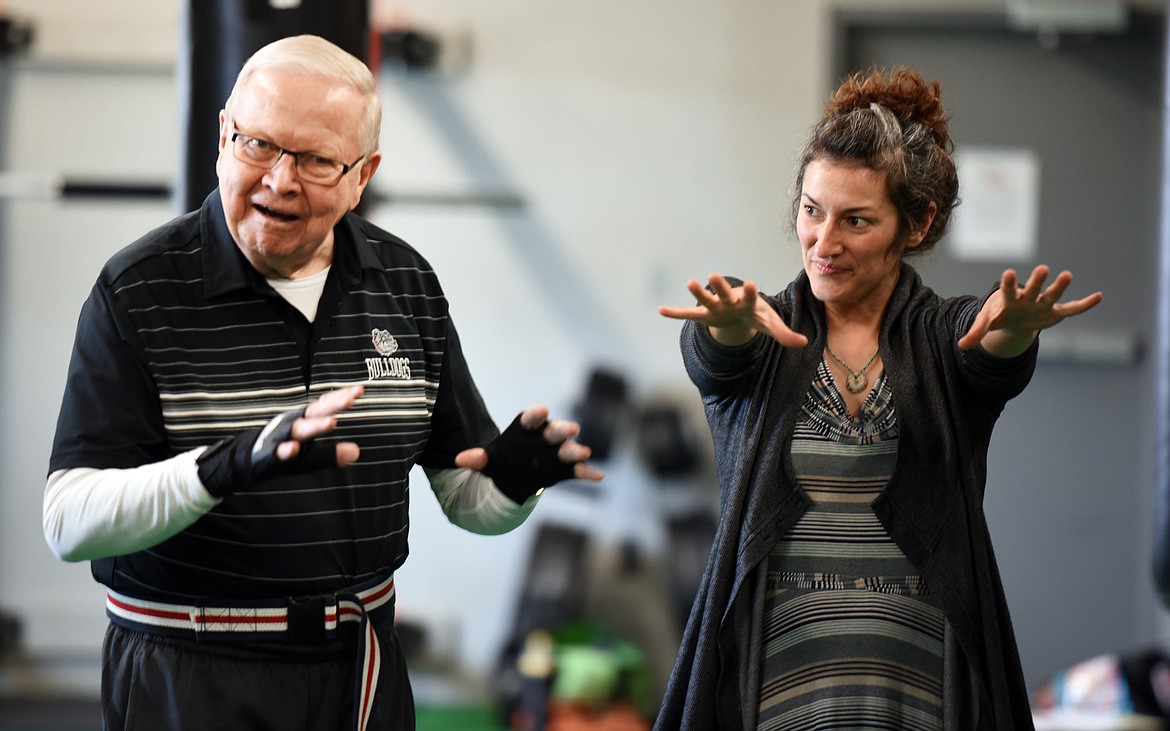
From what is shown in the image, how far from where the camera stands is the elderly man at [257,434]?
59.4 inches

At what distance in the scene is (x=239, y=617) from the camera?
1.60m

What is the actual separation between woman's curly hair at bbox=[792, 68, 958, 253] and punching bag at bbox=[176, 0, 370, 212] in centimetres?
90

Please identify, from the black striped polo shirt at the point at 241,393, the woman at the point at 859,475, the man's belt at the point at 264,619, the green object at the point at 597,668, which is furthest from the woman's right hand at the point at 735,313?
the green object at the point at 597,668

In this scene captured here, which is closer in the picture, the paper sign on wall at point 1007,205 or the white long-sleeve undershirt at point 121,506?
the white long-sleeve undershirt at point 121,506

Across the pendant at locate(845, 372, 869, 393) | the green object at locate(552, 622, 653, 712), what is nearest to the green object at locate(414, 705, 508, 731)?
the green object at locate(552, 622, 653, 712)

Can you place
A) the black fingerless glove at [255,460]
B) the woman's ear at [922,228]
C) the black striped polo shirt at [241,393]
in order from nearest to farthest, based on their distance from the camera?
the black fingerless glove at [255,460]
the black striped polo shirt at [241,393]
the woman's ear at [922,228]

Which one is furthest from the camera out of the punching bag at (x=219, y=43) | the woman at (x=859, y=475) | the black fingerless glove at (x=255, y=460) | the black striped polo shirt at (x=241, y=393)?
the punching bag at (x=219, y=43)

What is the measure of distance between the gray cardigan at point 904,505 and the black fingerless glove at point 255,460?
56cm

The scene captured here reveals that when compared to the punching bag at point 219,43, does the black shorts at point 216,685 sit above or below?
below

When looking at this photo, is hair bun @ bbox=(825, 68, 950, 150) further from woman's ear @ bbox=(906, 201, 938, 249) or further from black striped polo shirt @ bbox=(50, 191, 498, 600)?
black striped polo shirt @ bbox=(50, 191, 498, 600)

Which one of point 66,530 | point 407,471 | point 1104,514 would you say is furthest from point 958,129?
point 66,530

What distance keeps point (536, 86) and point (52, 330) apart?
1954 millimetres

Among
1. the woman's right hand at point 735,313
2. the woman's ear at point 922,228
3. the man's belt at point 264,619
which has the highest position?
the woman's ear at point 922,228

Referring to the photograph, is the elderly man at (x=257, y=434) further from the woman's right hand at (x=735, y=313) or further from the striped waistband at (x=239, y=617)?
the woman's right hand at (x=735, y=313)
